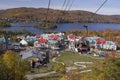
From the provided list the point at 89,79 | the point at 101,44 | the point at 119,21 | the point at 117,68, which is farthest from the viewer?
the point at 119,21

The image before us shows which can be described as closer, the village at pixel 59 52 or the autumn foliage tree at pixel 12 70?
the autumn foliage tree at pixel 12 70

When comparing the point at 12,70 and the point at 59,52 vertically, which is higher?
the point at 59,52

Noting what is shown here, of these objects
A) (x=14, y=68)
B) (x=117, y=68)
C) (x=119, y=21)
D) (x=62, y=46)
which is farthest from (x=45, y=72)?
(x=119, y=21)

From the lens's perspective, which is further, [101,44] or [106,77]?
[101,44]

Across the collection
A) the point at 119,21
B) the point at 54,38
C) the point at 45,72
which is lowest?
the point at 45,72

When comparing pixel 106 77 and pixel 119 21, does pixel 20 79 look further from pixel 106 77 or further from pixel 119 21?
pixel 119 21

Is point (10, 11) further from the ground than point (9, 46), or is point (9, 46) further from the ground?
point (10, 11)

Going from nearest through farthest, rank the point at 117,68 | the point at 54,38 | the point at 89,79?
the point at 89,79 → the point at 117,68 → the point at 54,38

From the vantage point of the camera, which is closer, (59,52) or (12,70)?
(12,70)

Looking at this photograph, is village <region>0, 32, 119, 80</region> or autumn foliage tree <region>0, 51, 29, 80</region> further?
village <region>0, 32, 119, 80</region>

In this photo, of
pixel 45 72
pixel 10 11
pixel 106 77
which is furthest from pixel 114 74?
pixel 10 11
